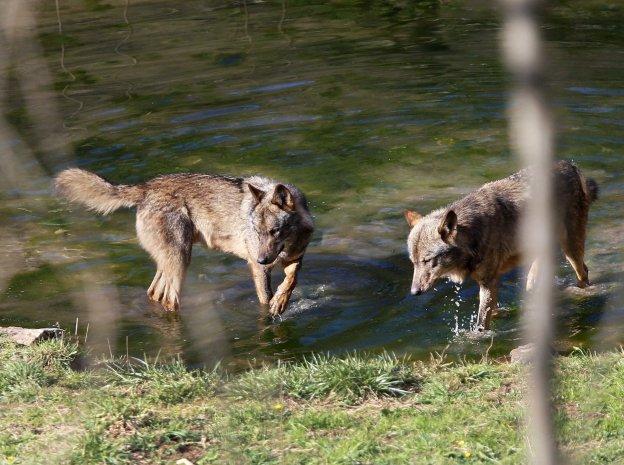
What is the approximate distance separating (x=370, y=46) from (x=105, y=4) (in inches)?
331

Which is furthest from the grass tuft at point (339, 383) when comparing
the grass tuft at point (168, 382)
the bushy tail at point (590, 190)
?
the bushy tail at point (590, 190)

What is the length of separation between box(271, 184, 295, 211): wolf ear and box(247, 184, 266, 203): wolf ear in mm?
172

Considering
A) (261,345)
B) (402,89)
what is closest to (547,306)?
(261,345)

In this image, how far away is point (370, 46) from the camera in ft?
63.3

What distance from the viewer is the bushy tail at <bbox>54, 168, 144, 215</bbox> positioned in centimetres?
1019

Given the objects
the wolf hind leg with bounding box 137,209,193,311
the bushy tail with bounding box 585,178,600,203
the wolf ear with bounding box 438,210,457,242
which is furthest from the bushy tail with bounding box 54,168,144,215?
the bushy tail with bounding box 585,178,600,203

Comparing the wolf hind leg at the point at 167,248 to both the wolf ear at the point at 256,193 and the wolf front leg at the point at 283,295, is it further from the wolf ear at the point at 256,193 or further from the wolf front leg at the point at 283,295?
the wolf front leg at the point at 283,295

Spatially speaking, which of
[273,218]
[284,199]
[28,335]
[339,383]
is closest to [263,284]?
[273,218]

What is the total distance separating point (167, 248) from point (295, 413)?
4138 millimetres

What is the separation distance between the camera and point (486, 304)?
8.82 metres

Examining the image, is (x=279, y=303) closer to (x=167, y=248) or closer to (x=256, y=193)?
(x=256, y=193)

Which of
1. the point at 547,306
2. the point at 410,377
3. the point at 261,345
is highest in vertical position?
the point at 547,306

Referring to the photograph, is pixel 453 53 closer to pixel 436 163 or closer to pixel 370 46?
pixel 370 46

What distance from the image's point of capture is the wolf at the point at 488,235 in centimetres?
873
